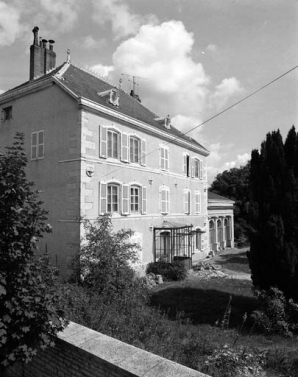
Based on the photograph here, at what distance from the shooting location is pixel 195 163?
2455 cm

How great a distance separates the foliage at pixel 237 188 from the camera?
3597cm

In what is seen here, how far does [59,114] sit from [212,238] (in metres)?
18.5

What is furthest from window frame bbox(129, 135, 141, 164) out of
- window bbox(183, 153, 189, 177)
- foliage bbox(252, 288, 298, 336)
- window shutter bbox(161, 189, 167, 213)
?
foliage bbox(252, 288, 298, 336)

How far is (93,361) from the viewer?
4082 millimetres

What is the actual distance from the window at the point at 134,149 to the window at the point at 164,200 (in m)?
3.16

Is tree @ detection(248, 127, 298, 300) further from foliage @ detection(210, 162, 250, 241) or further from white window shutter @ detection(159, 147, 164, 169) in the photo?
foliage @ detection(210, 162, 250, 241)

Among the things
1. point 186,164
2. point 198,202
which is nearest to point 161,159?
point 186,164

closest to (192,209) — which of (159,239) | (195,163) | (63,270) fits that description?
(195,163)

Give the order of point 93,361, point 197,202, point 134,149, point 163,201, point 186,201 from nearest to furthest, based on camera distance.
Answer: point 93,361
point 134,149
point 163,201
point 186,201
point 197,202

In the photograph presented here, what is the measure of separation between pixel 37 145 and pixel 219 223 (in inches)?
766

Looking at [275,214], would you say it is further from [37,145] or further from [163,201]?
[37,145]

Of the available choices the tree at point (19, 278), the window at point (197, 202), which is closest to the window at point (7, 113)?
the window at point (197, 202)

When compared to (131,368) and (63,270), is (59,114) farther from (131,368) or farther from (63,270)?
(131,368)

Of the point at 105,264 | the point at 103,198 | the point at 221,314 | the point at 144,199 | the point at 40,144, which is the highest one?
the point at 40,144
